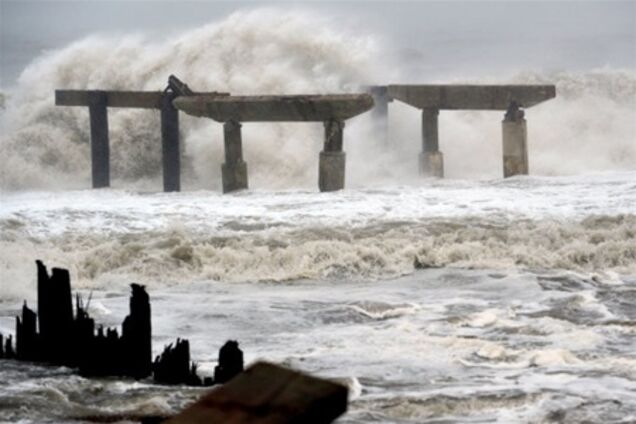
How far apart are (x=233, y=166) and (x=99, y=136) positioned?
9.67 ft

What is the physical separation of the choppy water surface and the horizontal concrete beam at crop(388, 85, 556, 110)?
1.17 m

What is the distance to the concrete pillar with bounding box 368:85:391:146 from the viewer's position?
24.2 metres

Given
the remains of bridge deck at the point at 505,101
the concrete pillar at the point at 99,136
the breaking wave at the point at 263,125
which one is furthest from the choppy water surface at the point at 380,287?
the breaking wave at the point at 263,125

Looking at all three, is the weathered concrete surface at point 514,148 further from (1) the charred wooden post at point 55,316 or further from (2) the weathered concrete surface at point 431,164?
(1) the charred wooden post at point 55,316

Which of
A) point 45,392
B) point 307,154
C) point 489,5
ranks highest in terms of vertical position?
point 489,5

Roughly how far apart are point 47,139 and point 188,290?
1414cm

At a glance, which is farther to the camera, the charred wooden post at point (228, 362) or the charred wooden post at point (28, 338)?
the charred wooden post at point (28, 338)

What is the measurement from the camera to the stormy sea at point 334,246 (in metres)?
8.12

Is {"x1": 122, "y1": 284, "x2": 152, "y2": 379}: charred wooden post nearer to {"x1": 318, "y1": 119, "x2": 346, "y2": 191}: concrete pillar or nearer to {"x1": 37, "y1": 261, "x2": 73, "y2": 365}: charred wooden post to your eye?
{"x1": 37, "y1": 261, "x2": 73, "y2": 365}: charred wooden post

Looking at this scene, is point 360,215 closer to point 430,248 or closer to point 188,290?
point 430,248

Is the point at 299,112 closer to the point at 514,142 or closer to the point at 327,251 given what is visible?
the point at 514,142

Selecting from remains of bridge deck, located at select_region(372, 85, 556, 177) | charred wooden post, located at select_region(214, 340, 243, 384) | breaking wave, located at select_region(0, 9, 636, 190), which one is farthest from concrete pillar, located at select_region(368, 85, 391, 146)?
charred wooden post, located at select_region(214, 340, 243, 384)

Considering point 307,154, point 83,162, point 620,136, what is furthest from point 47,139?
point 620,136

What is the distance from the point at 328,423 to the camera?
3.30m
